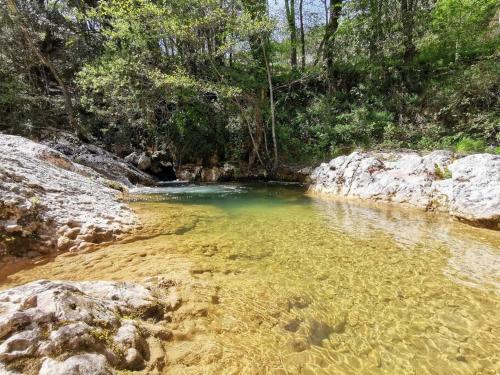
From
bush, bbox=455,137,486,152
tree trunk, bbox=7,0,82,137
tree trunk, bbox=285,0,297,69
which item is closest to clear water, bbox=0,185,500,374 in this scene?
bush, bbox=455,137,486,152

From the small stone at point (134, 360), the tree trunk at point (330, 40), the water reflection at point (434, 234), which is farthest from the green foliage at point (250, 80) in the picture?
the small stone at point (134, 360)

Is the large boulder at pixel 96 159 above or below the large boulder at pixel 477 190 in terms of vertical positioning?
above

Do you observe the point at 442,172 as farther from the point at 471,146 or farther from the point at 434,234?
the point at 434,234

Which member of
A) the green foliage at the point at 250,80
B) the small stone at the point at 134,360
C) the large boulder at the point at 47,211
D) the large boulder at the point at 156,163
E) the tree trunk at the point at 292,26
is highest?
the tree trunk at the point at 292,26

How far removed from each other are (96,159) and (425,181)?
12.8m

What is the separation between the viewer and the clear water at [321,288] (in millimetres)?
2566

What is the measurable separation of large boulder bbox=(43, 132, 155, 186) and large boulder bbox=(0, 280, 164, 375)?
1073 cm

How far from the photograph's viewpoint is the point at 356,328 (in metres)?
3.00

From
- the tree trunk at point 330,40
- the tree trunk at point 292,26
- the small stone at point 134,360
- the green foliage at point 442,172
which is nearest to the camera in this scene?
the small stone at point 134,360

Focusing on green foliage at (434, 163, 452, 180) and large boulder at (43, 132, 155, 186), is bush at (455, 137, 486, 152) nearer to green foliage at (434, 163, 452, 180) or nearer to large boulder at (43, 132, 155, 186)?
green foliage at (434, 163, 452, 180)

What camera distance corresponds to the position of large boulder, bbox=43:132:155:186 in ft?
41.5

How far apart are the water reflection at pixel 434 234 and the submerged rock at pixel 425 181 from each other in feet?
1.48

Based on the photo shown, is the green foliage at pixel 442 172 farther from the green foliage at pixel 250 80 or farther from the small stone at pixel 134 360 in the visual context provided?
the small stone at pixel 134 360

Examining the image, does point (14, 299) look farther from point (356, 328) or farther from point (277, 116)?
point (277, 116)
